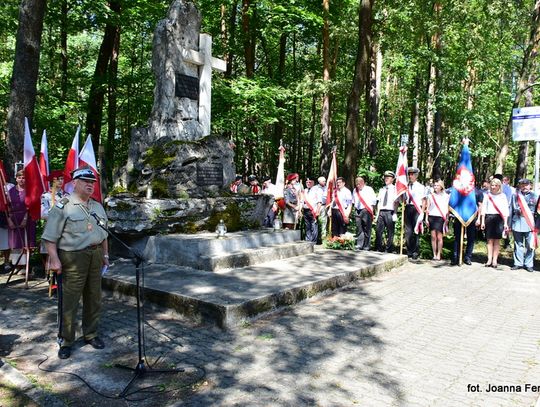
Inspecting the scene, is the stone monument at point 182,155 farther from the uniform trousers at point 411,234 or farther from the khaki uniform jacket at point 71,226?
the uniform trousers at point 411,234

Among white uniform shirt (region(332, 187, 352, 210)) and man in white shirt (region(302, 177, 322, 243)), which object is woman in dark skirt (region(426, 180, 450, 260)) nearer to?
white uniform shirt (region(332, 187, 352, 210))

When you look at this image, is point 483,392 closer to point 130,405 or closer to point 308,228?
point 130,405

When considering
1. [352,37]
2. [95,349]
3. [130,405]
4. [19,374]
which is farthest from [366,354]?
[352,37]

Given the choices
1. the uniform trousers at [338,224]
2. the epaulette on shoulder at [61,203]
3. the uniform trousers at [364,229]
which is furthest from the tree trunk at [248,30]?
the epaulette on shoulder at [61,203]

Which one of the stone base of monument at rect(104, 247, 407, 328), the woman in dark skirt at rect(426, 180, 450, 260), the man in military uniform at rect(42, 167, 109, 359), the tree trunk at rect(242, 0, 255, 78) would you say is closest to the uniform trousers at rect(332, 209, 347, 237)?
the woman in dark skirt at rect(426, 180, 450, 260)

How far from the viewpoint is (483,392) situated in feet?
12.0

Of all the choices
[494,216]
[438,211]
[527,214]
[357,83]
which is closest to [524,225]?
[527,214]

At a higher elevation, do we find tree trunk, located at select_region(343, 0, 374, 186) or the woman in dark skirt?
tree trunk, located at select_region(343, 0, 374, 186)

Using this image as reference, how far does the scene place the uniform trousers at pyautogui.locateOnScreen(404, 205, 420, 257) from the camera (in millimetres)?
10242

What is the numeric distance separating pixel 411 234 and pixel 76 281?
26.5ft

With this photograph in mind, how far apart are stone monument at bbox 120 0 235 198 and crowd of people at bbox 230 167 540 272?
1.59 m

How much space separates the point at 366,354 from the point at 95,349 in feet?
9.23

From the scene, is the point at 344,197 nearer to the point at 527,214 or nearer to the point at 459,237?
the point at 459,237

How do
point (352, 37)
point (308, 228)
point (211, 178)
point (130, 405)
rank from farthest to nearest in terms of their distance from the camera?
point (352, 37) → point (308, 228) → point (211, 178) → point (130, 405)
